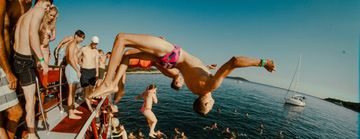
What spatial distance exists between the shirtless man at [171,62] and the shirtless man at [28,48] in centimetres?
125

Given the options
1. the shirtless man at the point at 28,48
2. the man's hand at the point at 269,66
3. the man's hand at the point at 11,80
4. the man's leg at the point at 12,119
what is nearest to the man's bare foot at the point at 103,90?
the shirtless man at the point at 28,48

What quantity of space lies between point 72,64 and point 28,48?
2.55 metres

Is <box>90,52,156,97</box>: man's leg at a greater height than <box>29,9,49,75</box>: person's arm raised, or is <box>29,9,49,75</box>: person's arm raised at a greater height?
<box>29,9,49,75</box>: person's arm raised

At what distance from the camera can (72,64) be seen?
19.5 feet

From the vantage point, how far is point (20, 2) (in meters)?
3.60

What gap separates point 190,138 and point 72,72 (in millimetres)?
20658

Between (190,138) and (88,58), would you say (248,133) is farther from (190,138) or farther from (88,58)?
(88,58)

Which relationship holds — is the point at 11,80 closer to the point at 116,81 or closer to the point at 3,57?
the point at 3,57

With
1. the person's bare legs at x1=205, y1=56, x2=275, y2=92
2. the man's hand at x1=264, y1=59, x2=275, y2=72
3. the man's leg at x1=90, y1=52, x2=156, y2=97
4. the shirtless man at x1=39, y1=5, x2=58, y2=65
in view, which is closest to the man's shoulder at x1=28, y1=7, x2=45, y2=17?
the man's leg at x1=90, y1=52, x2=156, y2=97

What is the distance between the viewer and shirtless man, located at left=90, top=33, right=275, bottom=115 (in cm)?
327

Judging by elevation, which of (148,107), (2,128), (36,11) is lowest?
(148,107)

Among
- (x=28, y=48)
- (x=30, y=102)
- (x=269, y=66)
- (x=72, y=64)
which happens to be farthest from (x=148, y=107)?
(x=269, y=66)

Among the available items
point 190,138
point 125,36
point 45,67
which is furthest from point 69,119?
point 190,138

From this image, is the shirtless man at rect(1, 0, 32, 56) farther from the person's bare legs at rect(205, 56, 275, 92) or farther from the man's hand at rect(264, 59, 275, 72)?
the man's hand at rect(264, 59, 275, 72)
